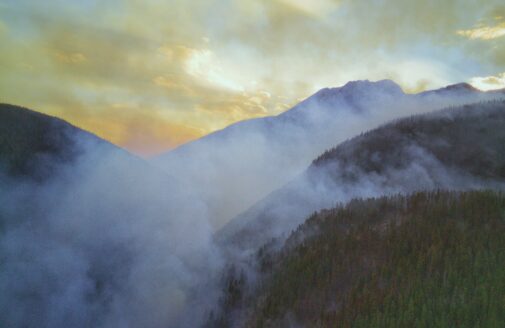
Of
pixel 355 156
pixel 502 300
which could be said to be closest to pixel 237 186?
pixel 355 156

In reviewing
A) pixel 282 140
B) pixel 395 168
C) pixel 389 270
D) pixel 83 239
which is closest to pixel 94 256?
pixel 83 239

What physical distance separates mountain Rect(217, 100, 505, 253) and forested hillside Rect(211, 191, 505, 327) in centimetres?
658

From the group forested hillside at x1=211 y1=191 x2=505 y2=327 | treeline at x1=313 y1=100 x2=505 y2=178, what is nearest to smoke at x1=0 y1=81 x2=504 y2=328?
treeline at x1=313 y1=100 x2=505 y2=178

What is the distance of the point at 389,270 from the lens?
43.9 feet

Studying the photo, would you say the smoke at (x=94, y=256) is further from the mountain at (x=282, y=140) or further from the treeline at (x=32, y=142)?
the mountain at (x=282, y=140)

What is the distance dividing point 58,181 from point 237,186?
171ft

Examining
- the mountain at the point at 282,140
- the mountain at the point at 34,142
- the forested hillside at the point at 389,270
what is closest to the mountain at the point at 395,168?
the forested hillside at the point at 389,270

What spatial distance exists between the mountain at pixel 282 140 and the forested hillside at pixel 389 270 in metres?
41.0

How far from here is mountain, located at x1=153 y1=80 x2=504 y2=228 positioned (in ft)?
239

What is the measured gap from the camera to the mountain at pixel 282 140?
239 ft

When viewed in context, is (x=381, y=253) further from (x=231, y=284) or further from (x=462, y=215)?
(x=231, y=284)

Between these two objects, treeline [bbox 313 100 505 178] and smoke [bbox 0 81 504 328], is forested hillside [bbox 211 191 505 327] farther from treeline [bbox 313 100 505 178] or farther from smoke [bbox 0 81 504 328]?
treeline [bbox 313 100 505 178]

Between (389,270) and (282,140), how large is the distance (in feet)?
314

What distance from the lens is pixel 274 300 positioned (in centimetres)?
1448
